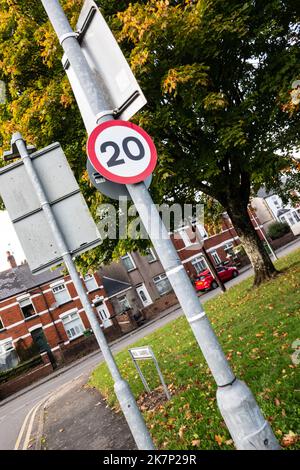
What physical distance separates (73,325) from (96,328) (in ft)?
102

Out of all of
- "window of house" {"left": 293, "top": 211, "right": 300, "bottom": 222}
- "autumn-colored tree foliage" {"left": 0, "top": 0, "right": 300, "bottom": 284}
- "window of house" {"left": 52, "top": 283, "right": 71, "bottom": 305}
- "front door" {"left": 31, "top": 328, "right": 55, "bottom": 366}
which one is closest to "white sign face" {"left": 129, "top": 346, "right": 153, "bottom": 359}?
"autumn-colored tree foliage" {"left": 0, "top": 0, "right": 300, "bottom": 284}

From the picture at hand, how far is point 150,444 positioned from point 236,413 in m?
0.97

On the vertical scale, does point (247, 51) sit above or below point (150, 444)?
above

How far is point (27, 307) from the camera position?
31656 mm

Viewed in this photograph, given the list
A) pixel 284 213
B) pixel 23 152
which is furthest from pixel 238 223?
pixel 284 213

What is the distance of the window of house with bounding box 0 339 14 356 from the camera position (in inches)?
1174

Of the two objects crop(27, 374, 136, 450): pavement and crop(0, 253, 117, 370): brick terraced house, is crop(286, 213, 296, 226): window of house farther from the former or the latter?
crop(27, 374, 136, 450): pavement

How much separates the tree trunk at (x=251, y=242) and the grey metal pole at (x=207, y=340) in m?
12.0

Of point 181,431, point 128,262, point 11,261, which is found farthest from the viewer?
point 11,261

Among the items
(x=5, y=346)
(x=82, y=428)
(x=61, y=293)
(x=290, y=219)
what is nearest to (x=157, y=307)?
(x=61, y=293)

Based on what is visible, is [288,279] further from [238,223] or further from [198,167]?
[198,167]

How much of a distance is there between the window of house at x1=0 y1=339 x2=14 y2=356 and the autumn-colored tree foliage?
862 inches

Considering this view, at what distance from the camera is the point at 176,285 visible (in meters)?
2.56

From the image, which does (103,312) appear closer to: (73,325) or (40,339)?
(73,325)
